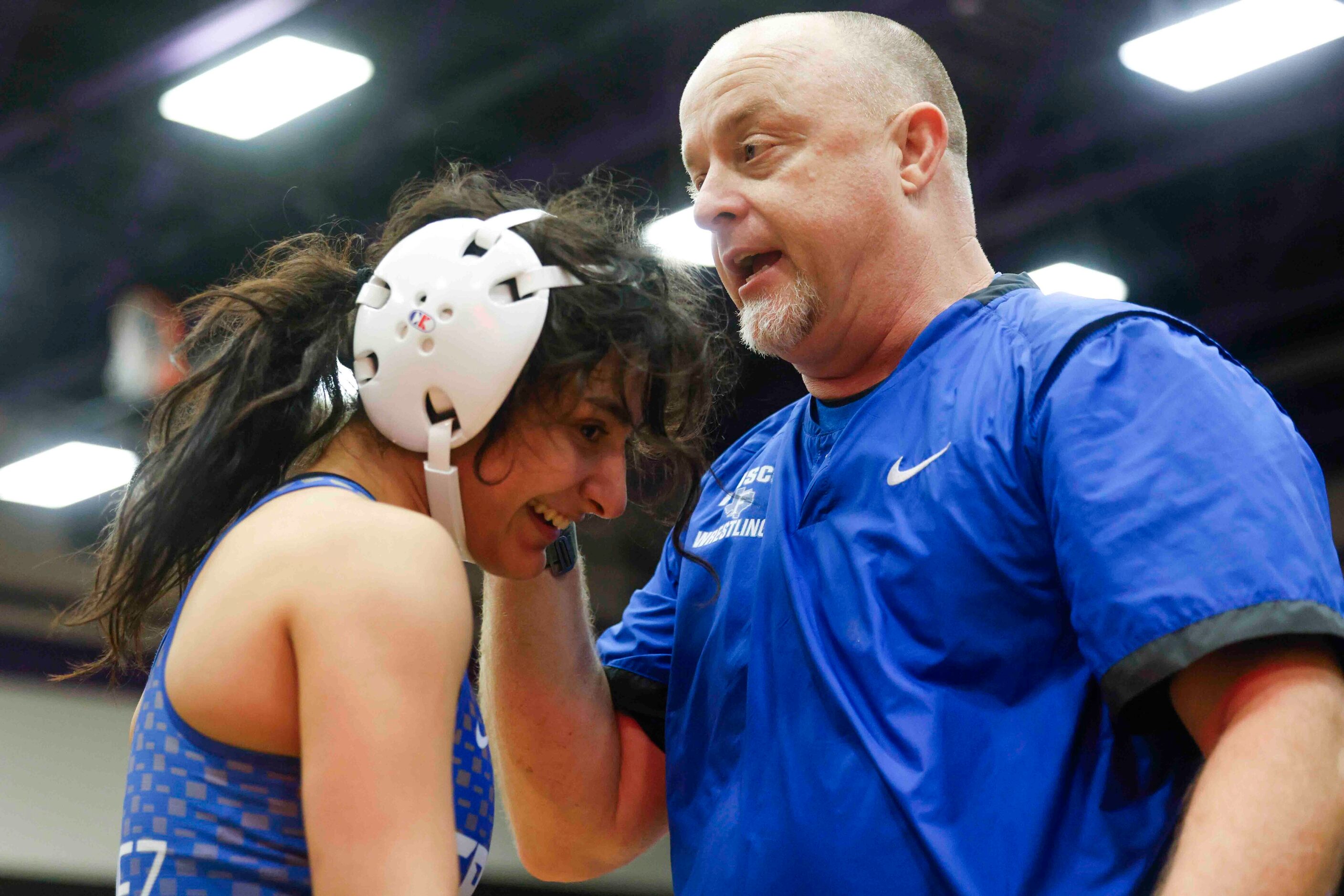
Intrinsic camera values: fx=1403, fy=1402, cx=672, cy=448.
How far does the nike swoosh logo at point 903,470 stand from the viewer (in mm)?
1828

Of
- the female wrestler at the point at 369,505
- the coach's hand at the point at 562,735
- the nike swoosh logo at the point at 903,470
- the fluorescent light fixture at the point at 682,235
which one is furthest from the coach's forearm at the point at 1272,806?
the fluorescent light fixture at the point at 682,235

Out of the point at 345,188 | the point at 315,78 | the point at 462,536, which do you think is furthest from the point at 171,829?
the point at 345,188

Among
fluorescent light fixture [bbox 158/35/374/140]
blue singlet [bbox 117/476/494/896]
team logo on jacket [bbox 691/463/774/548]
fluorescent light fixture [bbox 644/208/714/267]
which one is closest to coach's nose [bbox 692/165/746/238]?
team logo on jacket [bbox 691/463/774/548]

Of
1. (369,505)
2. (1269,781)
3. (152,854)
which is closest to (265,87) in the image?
(369,505)

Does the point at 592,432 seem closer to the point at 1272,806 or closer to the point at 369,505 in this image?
the point at 369,505

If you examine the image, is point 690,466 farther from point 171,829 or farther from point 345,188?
point 345,188

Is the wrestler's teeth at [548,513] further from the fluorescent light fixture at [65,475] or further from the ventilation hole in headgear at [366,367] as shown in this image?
the fluorescent light fixture at [65,475]

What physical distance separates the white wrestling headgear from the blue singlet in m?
0.37

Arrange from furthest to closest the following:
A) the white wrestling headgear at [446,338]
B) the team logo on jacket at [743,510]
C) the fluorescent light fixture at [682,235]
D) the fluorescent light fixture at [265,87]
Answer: the fluorescent light fixture at [682,235] < the fluorescent light fixture at [265,87] < the team logo on jacket at [743,510] < the white wrestling headgear at [446,338]

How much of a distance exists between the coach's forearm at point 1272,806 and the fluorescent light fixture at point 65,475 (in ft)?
26.3

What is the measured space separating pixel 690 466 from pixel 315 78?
400 cm

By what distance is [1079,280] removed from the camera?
705cm

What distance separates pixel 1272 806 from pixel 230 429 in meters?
1.17

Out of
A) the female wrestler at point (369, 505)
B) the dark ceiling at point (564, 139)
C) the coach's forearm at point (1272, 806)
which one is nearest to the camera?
the female wrestler at point (369, 505)
